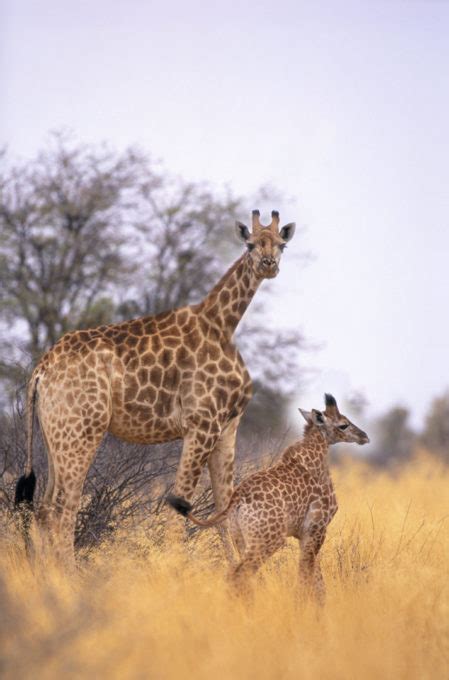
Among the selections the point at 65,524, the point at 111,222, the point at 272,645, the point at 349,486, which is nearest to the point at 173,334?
the point at 65,524

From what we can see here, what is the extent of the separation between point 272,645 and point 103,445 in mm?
4046

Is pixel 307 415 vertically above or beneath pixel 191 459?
above

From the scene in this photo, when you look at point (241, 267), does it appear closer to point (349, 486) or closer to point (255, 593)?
point (255, 593)

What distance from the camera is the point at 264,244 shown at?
8008mm

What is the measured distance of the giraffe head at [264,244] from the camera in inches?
314

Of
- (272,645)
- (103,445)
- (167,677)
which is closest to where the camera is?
(167,677)

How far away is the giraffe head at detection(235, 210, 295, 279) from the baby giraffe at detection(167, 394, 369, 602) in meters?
1.08

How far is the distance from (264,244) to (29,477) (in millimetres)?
2365

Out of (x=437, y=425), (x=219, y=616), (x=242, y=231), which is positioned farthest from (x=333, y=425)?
(x=437, y=425)

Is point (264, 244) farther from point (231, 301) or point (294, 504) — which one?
point (294, 504)

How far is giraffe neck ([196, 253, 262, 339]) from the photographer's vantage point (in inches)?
326

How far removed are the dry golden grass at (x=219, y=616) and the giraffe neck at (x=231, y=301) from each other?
1.71 meters

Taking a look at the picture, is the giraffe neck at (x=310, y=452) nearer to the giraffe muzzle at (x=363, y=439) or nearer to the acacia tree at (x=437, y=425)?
the giraffe muzzle at (x=363, y=439)

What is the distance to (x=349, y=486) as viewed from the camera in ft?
51.2
